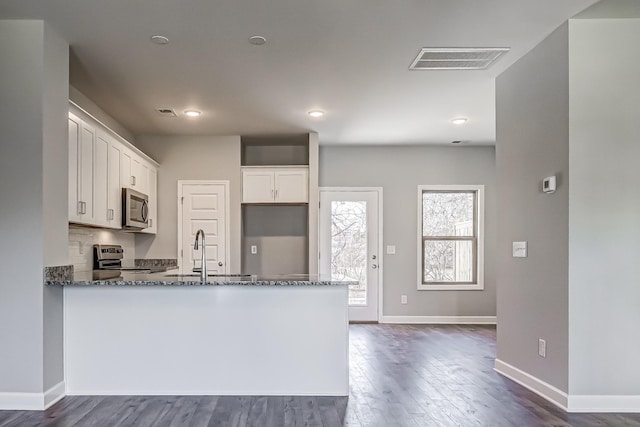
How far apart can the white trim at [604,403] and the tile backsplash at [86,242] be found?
4.24 m

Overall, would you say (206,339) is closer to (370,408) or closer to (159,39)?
(370,408)

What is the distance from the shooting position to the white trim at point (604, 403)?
3035 mm

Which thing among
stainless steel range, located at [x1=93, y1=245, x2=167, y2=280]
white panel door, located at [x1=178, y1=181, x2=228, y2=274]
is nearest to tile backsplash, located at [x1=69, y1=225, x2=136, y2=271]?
stainless steel range, located at [x1=93, y1=245, x2=167, y2=280]

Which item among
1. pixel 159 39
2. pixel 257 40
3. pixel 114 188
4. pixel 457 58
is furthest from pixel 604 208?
pixel 114 188

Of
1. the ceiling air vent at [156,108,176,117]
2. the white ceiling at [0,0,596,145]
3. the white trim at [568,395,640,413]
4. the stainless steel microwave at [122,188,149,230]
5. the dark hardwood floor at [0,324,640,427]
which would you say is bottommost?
the dark hardwood floor at [0,324,640,427]

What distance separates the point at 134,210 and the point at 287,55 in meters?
2.57

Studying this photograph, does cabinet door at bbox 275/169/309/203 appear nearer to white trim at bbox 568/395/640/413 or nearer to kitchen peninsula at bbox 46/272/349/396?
kitchen peninsula at bbox 46/272/349/396

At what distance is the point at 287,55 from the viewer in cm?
354

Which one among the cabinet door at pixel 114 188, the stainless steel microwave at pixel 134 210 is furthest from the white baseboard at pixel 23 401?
the stainless steel microwave at pixel 134 210

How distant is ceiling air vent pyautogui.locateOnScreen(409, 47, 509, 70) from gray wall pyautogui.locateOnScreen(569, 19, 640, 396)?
2.00ft

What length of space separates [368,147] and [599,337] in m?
4.36

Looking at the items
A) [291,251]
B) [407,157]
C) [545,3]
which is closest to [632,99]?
[545,3]

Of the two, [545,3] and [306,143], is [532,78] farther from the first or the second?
[306,143]

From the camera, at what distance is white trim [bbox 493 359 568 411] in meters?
3.13
